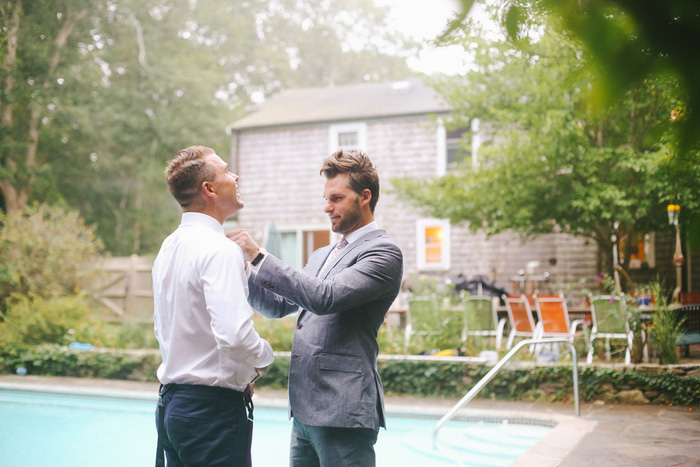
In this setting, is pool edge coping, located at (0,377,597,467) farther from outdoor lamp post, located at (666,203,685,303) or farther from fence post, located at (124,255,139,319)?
fence post, located at (124,255,139,319)

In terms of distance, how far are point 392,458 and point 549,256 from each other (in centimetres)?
942

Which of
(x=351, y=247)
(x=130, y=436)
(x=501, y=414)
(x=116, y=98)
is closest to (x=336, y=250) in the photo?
(x=351, y=247)

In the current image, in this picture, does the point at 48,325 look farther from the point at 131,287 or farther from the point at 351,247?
the point at 351,247

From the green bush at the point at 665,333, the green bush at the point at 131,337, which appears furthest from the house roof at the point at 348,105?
the green bush at the point at 665,333

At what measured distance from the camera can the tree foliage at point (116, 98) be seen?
16.2 meters

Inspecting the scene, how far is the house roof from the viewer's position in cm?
1648

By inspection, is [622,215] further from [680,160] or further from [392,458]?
[680,160]

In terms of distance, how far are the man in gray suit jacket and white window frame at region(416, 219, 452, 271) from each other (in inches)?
520

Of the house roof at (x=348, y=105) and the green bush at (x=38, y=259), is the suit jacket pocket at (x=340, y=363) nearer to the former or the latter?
the green bush at (x=38, y=259)

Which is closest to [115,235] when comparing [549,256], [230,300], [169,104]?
[169,104]

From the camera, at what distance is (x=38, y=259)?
37.9 ft

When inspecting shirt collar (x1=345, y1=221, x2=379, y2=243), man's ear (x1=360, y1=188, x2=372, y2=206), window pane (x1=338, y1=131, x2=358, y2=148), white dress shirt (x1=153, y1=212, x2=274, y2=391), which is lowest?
white dress shirt (x1=153, y1=212, x2=274, y2=391)

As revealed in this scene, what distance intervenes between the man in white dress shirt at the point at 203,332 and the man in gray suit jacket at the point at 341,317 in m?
0.14

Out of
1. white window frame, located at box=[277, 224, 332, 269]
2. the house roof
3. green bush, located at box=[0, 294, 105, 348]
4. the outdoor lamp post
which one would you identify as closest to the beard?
the outdoor lamp post
